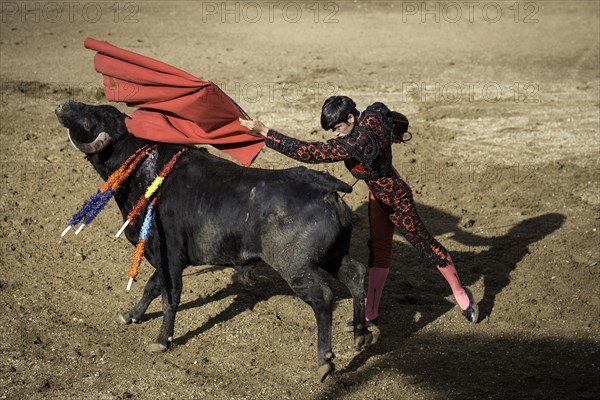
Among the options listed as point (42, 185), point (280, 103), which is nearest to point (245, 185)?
point (42, 185)

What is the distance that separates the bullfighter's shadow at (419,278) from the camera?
299 inches

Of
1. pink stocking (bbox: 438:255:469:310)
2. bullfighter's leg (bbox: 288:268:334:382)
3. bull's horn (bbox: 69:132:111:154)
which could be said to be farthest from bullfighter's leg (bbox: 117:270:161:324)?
pink stocking (bbox: 438:255:469:310)

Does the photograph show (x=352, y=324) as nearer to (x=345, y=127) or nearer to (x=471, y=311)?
(x=471, y=311)

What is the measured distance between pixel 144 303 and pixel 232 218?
135 cm

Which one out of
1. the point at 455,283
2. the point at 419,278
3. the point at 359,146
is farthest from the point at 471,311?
the point at 359,146

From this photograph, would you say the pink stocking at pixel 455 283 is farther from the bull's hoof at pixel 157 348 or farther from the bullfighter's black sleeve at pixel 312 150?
the bull's hoof at pixel 157 348

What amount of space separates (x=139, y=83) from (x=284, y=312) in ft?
7.82

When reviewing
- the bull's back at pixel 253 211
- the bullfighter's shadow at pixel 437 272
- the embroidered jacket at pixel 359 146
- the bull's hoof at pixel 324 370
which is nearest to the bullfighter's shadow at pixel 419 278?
the bullfighter's shadow at pixel 437 272

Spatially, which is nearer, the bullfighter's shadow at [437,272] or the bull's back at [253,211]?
the bull's back at [253,211]

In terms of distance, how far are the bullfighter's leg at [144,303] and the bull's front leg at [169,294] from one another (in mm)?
339

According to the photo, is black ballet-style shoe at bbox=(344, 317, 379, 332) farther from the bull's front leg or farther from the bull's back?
the bull's front leg

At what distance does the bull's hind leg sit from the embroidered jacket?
2.31ft

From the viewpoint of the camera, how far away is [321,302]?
20.9 ft

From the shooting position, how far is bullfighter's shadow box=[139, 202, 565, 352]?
7.59 m
